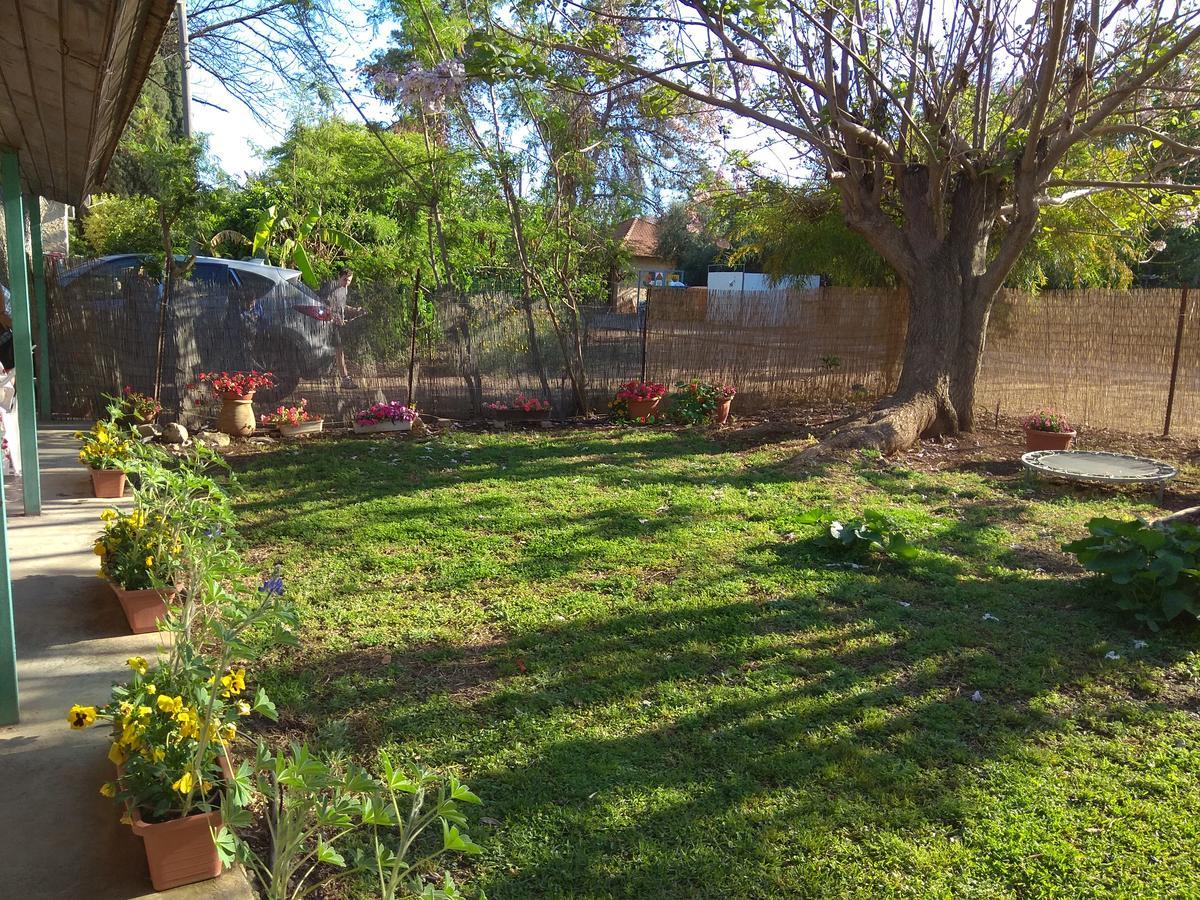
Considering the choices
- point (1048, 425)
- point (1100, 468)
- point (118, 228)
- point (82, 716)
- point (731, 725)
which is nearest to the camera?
point (82, 716)

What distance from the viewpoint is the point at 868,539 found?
5.48 m

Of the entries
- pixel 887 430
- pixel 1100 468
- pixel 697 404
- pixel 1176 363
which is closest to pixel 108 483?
pixel 697 404

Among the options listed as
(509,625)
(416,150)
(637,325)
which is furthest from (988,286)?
(416,150)

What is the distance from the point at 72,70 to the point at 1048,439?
941cm

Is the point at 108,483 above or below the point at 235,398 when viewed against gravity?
below

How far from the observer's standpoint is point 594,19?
909cm

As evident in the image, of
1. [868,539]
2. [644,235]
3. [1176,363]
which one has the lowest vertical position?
[868,539]

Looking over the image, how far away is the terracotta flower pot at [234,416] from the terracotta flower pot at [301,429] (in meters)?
0.40

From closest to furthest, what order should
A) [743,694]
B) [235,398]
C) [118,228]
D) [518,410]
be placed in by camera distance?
[743,694] → [235,398] → [518,410] → [118,228]

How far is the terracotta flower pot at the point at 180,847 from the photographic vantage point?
95.1 inches

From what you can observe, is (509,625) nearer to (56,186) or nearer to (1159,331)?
(56,186)

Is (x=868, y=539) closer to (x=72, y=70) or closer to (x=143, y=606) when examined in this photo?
(x=143, y=606)

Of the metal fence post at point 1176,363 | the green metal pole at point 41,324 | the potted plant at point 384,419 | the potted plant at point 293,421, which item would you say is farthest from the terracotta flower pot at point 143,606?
the metal fence post at point 1176,363

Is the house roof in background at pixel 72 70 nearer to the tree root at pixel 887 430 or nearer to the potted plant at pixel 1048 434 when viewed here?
the tree root at pixel 887 430
